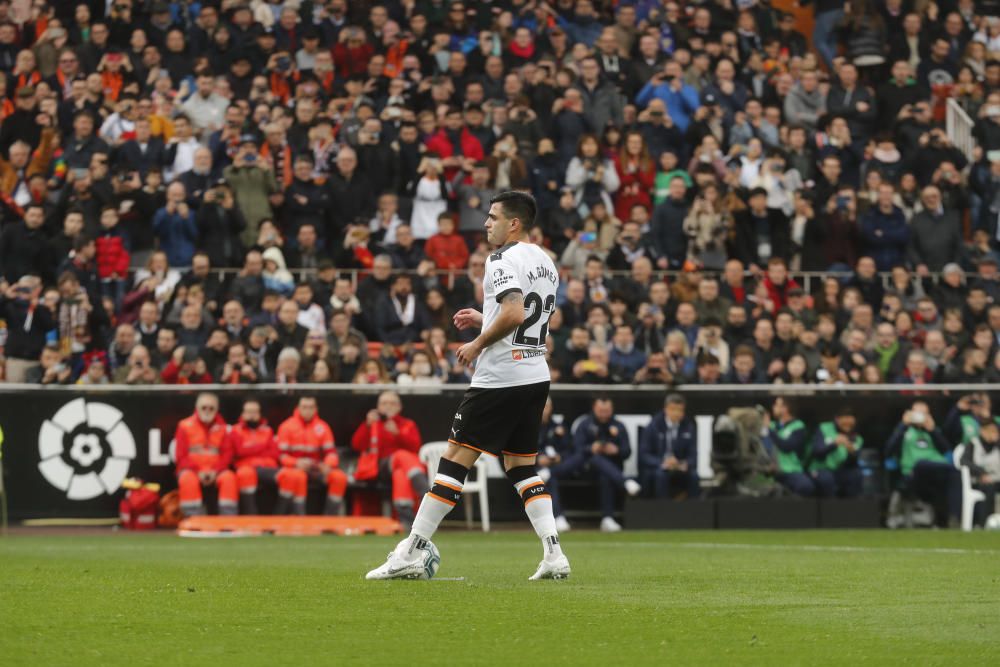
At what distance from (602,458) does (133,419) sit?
5778mm

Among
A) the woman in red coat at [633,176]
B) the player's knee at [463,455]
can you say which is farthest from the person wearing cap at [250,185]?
the player's knee at [463,455]

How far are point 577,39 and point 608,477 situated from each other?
988 cm

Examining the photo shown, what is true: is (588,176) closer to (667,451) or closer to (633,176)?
(633,176)

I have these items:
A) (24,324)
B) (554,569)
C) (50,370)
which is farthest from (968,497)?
(24,324)

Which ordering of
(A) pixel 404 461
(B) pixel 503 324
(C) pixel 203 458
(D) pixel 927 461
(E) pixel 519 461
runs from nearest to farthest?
(B) pixel 503 324, (E) pixel 519 461, (C) pixel 203 458, (A) pixel 404 461, (D) pixel 927 461

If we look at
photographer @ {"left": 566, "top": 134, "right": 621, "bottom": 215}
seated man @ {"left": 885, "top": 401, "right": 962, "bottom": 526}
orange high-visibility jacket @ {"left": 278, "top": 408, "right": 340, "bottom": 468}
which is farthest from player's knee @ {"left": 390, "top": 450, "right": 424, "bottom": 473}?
seated man @ {"left": 885, "top": 401, "right": 962, "bottom": 526}

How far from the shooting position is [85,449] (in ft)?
64.4

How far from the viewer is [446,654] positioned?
21.9ft

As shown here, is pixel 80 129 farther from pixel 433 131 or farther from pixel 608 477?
pixel 608 477

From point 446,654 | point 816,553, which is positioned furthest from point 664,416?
point 446,654

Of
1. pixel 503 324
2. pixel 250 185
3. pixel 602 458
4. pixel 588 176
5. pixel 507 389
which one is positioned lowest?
pixel 602 458

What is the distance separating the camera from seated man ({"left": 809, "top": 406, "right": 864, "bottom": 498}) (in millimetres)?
20172

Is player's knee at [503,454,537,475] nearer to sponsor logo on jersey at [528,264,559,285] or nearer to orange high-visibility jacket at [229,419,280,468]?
sponsor logo on jersey at [528,264,559,285]

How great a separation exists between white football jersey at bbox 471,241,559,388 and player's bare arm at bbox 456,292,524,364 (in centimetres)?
12
